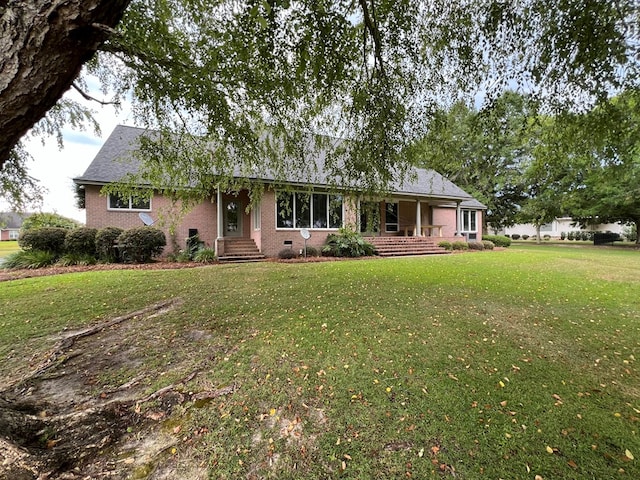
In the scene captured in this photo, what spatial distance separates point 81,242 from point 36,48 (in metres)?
11.2

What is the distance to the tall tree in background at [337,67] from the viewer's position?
396 cm

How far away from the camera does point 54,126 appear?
7.03 m

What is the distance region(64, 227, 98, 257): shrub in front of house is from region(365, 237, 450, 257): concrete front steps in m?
11.3

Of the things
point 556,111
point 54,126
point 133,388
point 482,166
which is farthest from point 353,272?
point 54,126

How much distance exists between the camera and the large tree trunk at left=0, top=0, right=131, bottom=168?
1.71 m

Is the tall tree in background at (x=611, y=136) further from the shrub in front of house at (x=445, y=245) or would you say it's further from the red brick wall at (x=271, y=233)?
the shrub in front of house at (x=445, y=245)

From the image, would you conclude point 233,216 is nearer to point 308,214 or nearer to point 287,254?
point 308,214

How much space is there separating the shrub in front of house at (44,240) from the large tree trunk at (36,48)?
11.3 m

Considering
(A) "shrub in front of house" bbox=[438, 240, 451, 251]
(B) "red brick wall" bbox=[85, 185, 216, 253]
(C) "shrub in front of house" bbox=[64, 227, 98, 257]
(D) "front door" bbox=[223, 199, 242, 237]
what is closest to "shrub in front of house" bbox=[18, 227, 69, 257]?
(C) "shrub in front of house" bbox=[64, 227, 98, 257]

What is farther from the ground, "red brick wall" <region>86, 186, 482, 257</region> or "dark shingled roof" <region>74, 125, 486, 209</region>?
"dark shingled roof" <region>74, 125, 486, 209</region>

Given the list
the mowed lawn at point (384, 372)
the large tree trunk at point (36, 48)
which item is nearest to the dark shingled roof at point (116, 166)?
the mowed lawn at point (384, 372)

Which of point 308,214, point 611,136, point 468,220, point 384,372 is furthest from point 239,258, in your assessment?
point 468,220

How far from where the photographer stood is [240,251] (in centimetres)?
1291

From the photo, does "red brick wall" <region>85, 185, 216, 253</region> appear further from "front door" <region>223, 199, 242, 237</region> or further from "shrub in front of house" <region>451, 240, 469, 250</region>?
"shrub in front of house" <region>451, 240, 469, 250</region>
